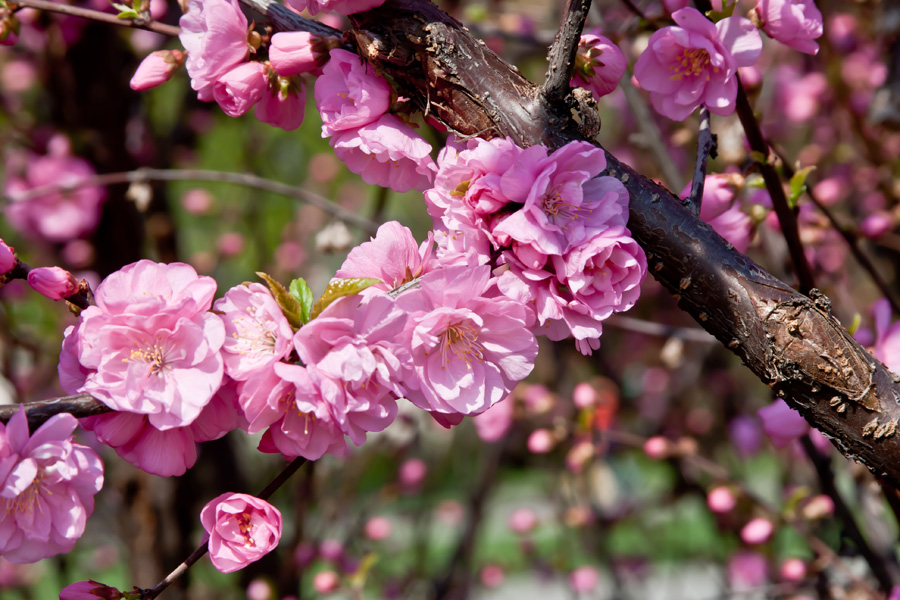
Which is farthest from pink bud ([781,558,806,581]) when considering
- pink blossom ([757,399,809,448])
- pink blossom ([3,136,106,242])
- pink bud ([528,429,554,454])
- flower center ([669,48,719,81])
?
pink blossom ([3,136,106,242])

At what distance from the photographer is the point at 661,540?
13.5 feet

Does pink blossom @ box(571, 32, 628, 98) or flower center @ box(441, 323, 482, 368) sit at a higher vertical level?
pink blossom @ box(571, 32, 628, 98)

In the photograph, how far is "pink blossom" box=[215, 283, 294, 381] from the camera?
83 cm

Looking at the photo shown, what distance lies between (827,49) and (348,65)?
2.37m

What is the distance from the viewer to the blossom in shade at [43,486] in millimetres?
824

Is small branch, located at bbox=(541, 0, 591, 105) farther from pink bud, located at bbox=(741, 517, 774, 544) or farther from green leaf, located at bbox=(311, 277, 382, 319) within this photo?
A: pink bud, located at bbox=(741, 517, 774, 544)

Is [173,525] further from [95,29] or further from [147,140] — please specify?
[95,29]

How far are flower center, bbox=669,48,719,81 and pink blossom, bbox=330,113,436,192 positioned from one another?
410 mm

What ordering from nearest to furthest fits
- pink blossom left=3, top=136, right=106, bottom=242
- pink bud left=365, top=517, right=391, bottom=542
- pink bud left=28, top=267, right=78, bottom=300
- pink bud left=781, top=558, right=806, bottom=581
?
pink bud left=28, top=267, right=78, bottom=300 < pink bud left=781, top=558, right=806, bottom=581 < pink blossom left=3, top=136, right=106, bottom=242 < pink bud left=365, top=517, right=391, bottom=542

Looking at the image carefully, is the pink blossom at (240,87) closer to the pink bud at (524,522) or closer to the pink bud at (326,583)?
the pink bud at (326,583)

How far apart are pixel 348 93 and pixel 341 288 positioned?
0.30 m

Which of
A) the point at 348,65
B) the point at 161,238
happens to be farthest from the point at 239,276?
the point at 348,65

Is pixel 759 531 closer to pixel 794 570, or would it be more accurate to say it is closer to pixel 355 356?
pixel 794 570

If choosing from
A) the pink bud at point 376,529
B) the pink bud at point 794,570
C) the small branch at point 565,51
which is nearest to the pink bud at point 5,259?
the small branch at point 565,51
